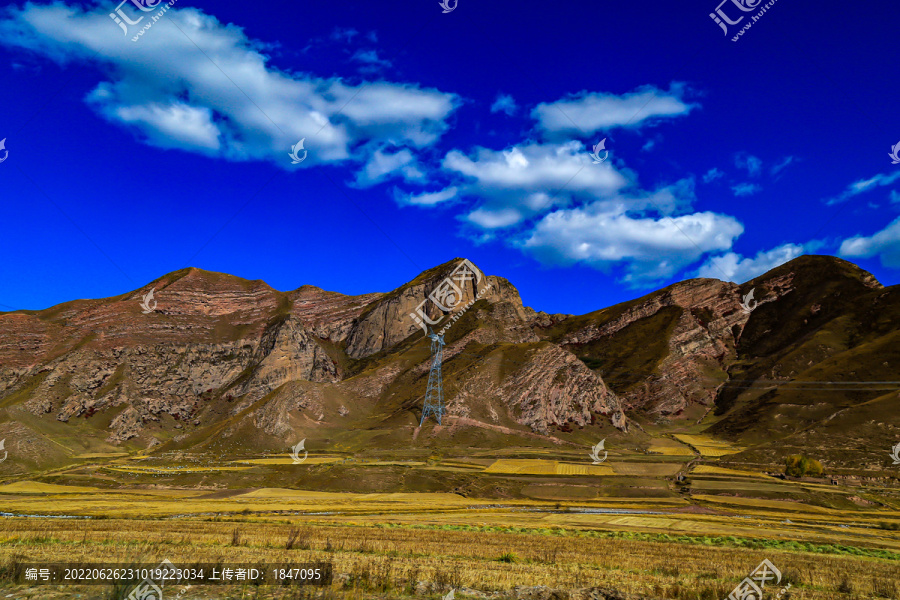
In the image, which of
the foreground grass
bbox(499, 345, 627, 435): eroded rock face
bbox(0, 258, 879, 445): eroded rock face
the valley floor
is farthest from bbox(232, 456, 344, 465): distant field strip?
the foreground grass

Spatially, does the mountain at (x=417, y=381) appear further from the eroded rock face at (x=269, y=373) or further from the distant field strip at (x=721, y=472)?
the distant field strip at (x=721, y=472)

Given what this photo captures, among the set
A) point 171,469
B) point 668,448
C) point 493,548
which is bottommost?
point 171,469

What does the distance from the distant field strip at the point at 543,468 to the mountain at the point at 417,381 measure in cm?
2076

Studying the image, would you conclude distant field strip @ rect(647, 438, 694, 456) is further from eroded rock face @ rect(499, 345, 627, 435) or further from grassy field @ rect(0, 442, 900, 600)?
eroded rock face @ rect(499, 345, 627, 435)

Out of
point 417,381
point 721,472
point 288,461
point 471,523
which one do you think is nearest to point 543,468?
point 721,472

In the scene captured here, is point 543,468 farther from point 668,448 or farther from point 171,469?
point 171,469

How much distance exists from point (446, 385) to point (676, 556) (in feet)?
346

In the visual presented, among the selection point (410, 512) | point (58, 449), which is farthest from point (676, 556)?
point (58, 449)

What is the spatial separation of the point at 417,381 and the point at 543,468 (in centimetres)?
6959

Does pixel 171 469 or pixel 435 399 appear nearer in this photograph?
pixel 171 469

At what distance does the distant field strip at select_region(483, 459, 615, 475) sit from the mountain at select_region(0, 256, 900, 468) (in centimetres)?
2076

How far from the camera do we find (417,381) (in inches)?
5930

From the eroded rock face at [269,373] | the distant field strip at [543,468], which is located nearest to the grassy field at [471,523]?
the distant field strip at [543,468]

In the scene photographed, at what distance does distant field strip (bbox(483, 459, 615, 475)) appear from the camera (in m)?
81.9
